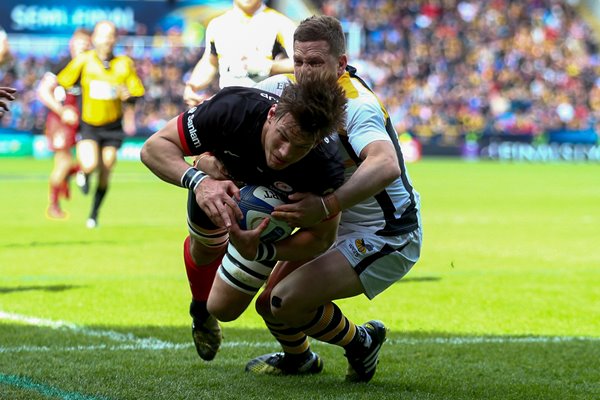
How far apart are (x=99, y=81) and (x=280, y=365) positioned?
9.36 metres

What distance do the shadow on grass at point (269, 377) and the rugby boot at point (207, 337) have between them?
0.08 meters

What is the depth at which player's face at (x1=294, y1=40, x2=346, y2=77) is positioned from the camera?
496 cm

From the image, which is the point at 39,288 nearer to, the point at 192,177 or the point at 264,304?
the point at 264,304

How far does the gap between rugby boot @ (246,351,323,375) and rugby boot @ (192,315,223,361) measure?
7.8 inches

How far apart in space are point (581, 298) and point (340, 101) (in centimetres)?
466

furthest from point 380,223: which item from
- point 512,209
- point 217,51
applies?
point 512,209

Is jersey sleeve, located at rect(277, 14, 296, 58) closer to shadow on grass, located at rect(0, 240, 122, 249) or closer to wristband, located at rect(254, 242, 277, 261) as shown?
wristband, located at rect(254, 242, 277, 261)

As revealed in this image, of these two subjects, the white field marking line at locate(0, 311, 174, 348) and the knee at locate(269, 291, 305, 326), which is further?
the white field marking line at locate(0, 311, 174, 348)

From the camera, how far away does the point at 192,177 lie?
4.34 m

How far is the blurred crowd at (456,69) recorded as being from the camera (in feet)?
122

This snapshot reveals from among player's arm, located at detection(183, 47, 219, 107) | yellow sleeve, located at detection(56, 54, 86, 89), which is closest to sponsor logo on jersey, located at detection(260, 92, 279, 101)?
player's arm, located at detection(183, 47, 219, 107)

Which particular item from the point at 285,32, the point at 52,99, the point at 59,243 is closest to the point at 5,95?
the point at 285,32

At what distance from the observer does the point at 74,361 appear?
5.30m

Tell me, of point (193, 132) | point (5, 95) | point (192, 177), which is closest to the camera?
point (192, 177)
